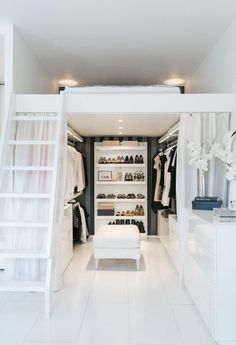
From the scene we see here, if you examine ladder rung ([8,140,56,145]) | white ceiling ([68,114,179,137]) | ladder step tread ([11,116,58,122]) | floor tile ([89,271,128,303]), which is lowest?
floor tile ([89,271,128,303])

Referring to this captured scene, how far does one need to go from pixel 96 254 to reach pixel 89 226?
2209 mm

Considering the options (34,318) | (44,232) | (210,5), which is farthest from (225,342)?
(210,5)

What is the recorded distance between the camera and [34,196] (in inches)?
120

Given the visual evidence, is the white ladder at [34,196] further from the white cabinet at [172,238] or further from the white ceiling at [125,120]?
the white cabinet at [172,238]

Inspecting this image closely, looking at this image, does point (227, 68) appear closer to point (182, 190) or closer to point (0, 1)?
point (182, 190)

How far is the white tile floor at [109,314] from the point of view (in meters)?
2.47

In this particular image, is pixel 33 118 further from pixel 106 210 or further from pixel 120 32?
pixel 106 210

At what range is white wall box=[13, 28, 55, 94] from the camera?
11.7 ft

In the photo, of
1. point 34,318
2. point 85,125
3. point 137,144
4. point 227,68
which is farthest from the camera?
point 137,144

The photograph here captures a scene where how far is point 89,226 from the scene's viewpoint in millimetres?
6547

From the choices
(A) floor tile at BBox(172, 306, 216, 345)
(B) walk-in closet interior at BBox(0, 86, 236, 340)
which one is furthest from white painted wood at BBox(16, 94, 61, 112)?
(A) floor tile at BBox(172, 306, 216, 345)

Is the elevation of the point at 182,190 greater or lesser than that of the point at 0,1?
lesser

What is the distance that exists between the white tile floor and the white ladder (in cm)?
24

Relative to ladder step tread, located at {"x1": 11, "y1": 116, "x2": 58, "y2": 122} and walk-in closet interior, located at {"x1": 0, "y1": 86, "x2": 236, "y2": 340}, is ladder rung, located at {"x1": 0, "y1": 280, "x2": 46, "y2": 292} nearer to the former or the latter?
walk-in closet interior, located at {"x1": 0, "y1": 86, "x2": 236, "y2": 340}
